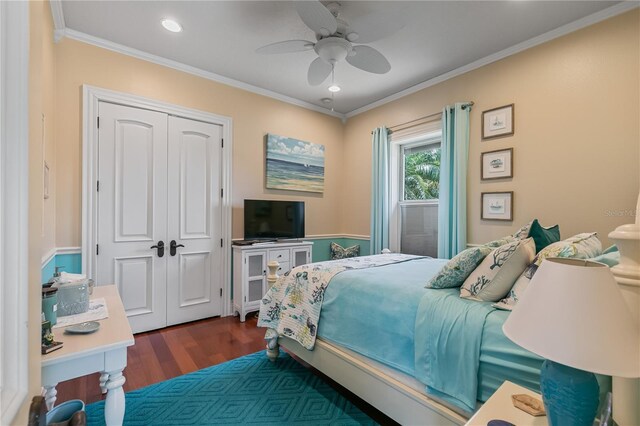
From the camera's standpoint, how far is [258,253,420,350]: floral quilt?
2.13m

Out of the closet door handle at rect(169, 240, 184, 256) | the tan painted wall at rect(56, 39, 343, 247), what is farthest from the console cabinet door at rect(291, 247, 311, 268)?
the closet door handle at rect(169, 240, 184, 256)

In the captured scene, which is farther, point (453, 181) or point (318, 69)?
point (453, 181)

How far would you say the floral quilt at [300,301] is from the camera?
6.99 feet

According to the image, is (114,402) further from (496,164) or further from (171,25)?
(496,164)

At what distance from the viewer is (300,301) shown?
2264 mm

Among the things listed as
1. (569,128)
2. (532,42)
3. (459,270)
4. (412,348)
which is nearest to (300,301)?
(412,348)

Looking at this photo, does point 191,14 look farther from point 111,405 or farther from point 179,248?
point 111,405

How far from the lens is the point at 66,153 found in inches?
107

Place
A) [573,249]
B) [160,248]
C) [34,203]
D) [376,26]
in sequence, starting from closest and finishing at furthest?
1. [34,203]
2. [573,249]
3. [376,26]
4. [160,248]

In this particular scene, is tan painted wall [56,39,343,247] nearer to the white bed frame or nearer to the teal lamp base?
the white bed frame

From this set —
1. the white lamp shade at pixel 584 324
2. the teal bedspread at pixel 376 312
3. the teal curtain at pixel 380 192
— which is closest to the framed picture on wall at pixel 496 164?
the teal curtain at pixel 380 192

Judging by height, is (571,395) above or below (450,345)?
above

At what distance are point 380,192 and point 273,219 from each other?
4.96 feet

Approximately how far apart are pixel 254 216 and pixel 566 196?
315 cm
